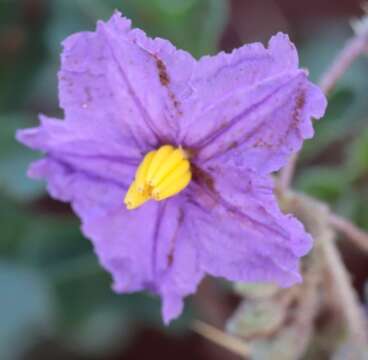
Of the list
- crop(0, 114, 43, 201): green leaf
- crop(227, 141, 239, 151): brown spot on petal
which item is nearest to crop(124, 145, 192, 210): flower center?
crop(227, 141, 239, 151): brown spot on petal

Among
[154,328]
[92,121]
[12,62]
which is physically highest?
[92,121]

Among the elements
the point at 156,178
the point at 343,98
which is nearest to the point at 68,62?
the point at 156,178

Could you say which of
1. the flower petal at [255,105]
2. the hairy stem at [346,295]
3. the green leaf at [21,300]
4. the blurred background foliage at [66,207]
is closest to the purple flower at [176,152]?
the flower petal at [255,105]

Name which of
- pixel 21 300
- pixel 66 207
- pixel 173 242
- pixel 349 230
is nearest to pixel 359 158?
pixel 349 230

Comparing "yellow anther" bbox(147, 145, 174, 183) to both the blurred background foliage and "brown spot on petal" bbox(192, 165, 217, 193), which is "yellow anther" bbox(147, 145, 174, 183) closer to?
"brown spot on petal" bbox(192, 165, 217, 193)

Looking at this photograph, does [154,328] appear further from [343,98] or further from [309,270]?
[309,270]

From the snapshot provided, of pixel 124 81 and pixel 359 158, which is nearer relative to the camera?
pixel 124 81

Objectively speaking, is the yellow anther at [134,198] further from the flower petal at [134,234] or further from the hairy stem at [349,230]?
the hairy stem at [349,230]

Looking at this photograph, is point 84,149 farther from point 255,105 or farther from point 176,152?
point 255,105
